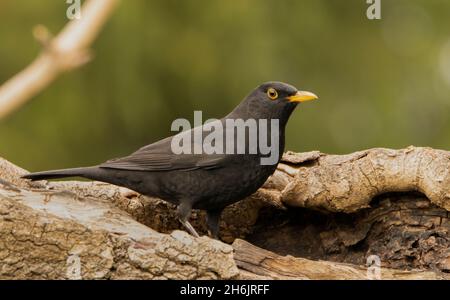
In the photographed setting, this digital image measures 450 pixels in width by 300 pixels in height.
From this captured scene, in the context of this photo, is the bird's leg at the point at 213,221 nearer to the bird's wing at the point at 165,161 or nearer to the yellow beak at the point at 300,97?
the bird's wing at the point at 165,161

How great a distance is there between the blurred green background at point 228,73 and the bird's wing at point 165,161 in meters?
3.30

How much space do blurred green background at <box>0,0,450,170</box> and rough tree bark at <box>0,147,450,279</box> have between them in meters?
3.34

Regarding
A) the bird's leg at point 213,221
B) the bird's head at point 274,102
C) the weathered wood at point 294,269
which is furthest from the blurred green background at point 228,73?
the weathered wood at point 294,269

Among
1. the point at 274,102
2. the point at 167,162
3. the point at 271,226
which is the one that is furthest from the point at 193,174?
the point at 274,102

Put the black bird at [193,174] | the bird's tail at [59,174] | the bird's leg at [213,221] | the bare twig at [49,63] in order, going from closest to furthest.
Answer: the bare twig at [49,63], the bird's tail at [59,174], the black bird at [193,174], the bird's leg at [213,221]

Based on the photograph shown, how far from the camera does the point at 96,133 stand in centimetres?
1017

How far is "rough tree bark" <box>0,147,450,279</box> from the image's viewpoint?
522 cm

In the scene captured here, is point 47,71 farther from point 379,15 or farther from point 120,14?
point 379,15

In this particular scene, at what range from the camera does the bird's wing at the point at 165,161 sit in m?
6.53

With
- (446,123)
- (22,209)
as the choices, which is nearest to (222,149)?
(22,209)

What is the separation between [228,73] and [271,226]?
3.85m

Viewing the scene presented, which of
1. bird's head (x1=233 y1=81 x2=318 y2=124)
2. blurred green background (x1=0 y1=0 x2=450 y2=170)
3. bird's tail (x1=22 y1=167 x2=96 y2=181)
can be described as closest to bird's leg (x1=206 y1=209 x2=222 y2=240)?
bird's head (x1=233 y1=81 x2=318 y2=124)

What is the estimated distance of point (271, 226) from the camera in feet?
22.2
